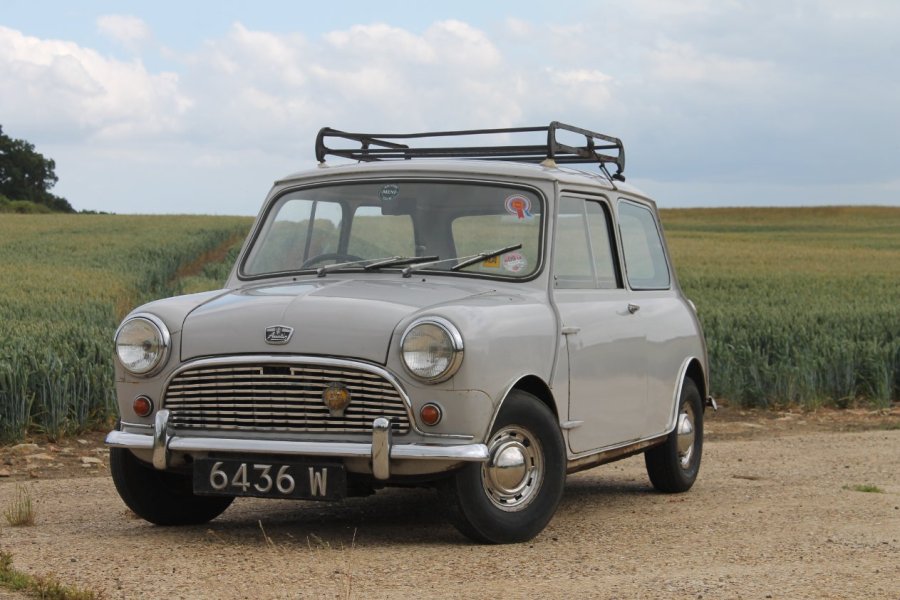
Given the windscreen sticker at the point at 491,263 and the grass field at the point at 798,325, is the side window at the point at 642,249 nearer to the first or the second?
the windscreen sticker at the point at 491,263

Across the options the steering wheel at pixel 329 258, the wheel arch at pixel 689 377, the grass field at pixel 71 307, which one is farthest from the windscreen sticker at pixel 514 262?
the grass field at pixel 71 307

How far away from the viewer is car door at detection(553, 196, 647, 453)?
674cm

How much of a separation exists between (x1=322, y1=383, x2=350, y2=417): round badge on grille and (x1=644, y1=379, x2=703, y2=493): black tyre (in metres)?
3.20

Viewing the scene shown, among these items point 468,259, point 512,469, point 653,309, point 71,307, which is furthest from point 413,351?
point 71,307

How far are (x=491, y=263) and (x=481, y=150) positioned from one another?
1396 mm

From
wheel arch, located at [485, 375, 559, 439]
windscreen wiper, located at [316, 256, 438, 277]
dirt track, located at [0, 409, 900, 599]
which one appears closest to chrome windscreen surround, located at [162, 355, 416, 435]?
dirt track, located at [0, 409, 900, 599]

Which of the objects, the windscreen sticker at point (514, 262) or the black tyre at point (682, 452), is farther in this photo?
the black tyre at point (682, 452)

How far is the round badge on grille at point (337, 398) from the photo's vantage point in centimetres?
569

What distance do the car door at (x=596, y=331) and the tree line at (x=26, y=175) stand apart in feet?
316

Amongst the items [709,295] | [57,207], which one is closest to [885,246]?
[709,295]

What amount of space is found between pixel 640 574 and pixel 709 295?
65.5ft

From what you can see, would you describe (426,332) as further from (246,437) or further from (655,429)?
(655,429)

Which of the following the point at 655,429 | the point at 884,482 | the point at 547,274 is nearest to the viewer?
the point at 547,274

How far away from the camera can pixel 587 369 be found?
6832 millimetres
